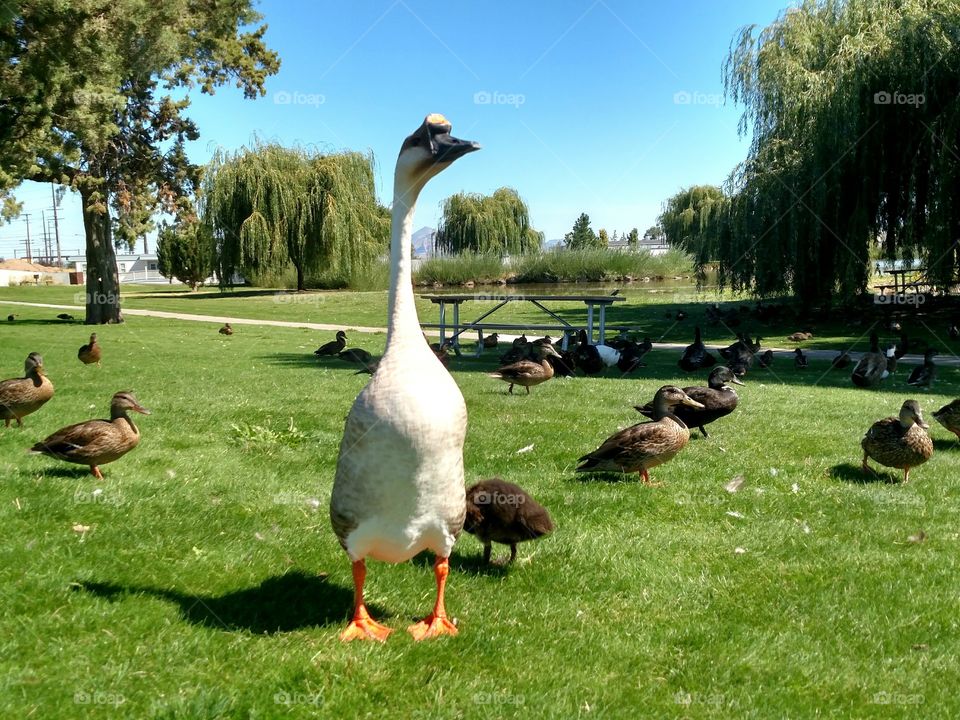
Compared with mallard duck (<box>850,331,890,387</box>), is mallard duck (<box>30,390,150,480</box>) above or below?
above

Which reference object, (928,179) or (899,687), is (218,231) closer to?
(928,179)

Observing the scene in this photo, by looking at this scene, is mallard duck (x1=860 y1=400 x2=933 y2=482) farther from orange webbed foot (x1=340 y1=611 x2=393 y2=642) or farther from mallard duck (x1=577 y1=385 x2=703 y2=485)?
orange webbed foot (x1=340 y1=611 x2=393 y2=642)

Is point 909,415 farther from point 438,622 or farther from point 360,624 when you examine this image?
point 360,624

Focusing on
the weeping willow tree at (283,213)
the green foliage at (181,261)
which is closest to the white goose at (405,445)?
the weeping willow tree at (283,213)

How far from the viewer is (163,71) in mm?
22609

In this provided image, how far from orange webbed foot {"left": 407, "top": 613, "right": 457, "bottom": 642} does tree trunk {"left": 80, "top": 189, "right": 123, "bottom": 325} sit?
24249 millimetres

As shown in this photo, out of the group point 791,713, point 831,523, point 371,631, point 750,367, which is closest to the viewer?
point 791,713

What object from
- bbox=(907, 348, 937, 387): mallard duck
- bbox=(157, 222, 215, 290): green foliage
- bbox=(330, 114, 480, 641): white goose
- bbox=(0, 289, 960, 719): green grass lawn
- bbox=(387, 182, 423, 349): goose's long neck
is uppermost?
bbox=(157, 222, 215, 290): green foliage

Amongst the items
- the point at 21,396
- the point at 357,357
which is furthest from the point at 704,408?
the point at 357,357

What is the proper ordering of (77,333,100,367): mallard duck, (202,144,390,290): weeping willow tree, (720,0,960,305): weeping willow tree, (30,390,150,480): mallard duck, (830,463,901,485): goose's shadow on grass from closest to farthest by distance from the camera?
(30,390,150,480): mallard duck → (830,463,901,485): goose's shadow on grass → (77,333,100,367): mallard duck → (720,0,960,305): weeping willow tree → (202,144,390,290): weeping willow tree

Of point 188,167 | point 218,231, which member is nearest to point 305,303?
point 218,231

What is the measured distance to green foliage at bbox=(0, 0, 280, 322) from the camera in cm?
1466

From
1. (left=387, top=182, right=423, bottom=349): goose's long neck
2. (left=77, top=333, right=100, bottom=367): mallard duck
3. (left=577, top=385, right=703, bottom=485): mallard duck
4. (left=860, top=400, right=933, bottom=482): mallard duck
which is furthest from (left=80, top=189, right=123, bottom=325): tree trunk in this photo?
(left=860, top=400, right=933, bottom=482): mallard duck

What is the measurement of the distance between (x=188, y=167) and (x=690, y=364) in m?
15.8
